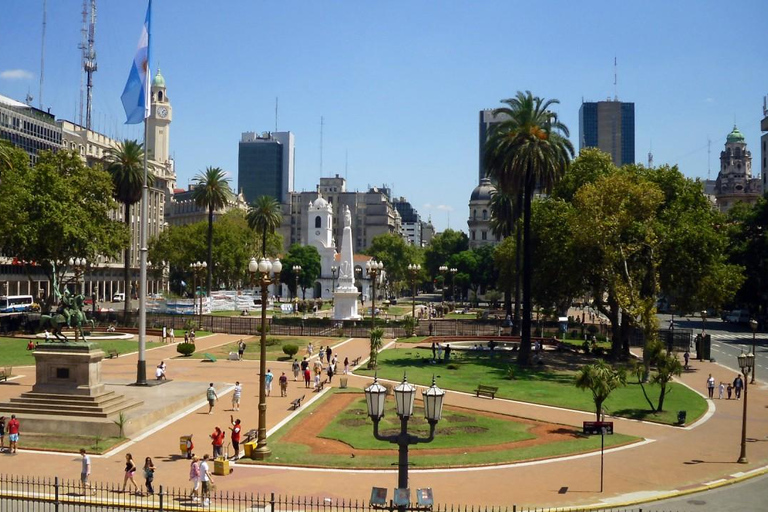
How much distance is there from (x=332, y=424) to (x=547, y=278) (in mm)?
27414

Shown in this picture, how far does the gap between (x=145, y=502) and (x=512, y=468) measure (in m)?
11.1

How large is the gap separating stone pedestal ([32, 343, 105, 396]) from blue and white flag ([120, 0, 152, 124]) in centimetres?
1222

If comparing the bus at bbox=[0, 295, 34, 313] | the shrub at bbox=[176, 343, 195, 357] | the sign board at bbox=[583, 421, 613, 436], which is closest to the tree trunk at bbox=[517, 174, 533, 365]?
the sign board at bbox=[583, 421, 613, 436]

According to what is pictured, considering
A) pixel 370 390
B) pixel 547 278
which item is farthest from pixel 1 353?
pixel 370 390

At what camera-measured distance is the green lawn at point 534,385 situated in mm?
34188

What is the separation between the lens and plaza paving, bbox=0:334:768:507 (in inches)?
812

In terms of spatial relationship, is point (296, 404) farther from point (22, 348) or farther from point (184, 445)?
point (22, 348)

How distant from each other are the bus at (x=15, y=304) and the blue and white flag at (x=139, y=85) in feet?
181

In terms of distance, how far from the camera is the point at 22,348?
2004 inches

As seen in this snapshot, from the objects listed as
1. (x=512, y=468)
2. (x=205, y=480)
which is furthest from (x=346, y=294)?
(x=205, y=480)

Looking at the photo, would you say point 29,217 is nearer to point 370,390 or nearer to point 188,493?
point 188,493

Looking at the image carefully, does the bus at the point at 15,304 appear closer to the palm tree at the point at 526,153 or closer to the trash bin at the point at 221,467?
the palm tree at the point at 526,153

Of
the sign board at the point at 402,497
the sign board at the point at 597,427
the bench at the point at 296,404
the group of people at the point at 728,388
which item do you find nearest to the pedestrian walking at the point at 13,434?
the bench at the point at 296,404

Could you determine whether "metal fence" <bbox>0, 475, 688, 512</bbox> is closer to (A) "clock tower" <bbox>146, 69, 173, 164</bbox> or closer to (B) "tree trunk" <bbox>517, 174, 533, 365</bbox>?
(B) "tree trunk" <bbox>517, 174, 533, 365</bbox>
